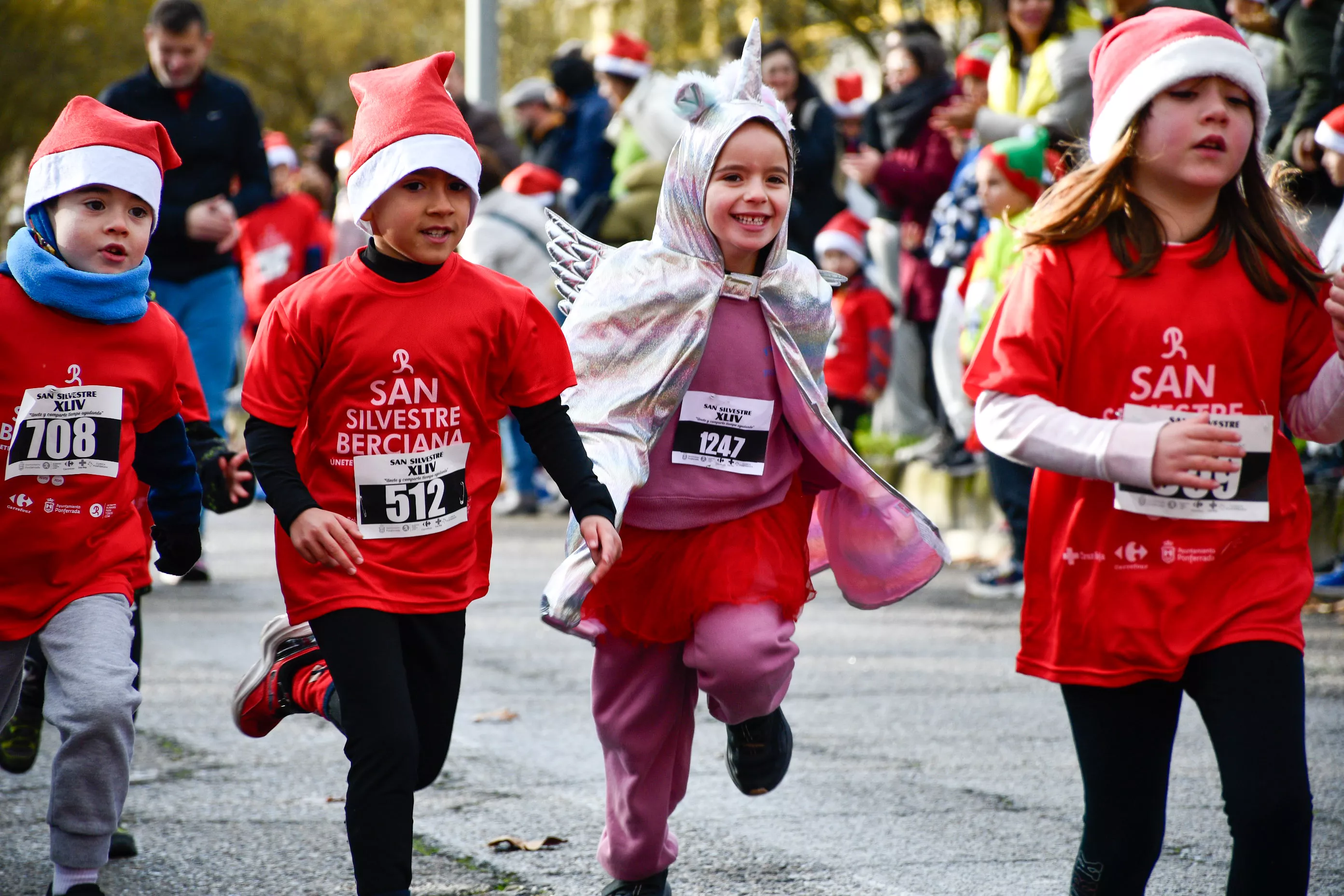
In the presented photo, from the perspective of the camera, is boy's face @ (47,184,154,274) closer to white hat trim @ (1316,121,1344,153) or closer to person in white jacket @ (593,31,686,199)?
white hat trim @ (1316,121,1344,153)

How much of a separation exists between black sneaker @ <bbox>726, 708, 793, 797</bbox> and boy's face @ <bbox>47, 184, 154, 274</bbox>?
5.63 feet

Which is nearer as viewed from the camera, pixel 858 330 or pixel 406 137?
pixel 406 137

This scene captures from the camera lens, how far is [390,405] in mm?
3656

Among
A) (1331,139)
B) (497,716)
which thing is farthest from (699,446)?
(1331,139)

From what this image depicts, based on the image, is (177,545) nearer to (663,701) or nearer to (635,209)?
(663,701)

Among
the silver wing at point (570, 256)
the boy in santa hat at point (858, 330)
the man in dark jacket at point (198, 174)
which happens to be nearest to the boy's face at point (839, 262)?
the boy in santa hat at point (858, 330)

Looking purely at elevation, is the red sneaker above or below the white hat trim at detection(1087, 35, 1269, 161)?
below

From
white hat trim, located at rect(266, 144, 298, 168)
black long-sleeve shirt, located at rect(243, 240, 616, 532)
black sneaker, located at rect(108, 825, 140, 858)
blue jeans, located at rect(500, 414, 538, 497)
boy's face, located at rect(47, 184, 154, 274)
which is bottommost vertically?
black sneaker, located at rect(108, 825, 140, 858)

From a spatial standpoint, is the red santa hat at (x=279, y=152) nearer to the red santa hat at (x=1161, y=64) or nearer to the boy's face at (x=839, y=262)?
the boy's face at (x=839, y=262)

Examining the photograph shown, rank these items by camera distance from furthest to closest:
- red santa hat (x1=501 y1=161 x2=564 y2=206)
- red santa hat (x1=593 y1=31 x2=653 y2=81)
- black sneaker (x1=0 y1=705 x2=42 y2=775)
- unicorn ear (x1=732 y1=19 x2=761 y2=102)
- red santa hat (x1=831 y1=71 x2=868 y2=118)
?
red santa hat (x1=831 y1=71 x2=868 y2=118), red santa hat (x1=501 y1=161 x2=564 y2=206), red santa hat (x1=593 y1=31 x2=653 y2=81), black sneaker (x1=0 y1=705 x2=42 y2=775), unicorn ear (x1=732 y1=19 x2=761 y2=102)

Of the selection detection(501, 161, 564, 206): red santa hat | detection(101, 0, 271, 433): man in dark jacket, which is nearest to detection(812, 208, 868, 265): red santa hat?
detection(501, 161, 564, 206): red santa hat

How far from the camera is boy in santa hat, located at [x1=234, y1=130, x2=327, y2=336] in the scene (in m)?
11.5

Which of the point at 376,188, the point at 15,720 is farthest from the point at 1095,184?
the point at 15,720

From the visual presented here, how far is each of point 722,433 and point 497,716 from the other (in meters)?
2.34
